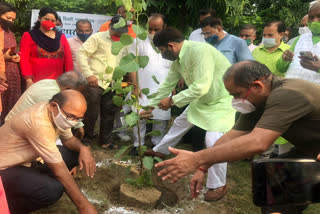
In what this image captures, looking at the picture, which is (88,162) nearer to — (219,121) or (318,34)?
(219,121)

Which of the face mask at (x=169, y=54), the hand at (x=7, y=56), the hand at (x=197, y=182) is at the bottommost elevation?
the hand at (x=197, y=182)

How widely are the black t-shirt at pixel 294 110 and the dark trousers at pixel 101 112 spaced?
103 inches

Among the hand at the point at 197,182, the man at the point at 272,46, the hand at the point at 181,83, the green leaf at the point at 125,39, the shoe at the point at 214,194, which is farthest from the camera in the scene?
the hand at the point at 181,83

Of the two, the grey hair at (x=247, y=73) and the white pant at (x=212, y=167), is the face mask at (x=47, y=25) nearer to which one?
the white pant at (x=212, y=167)

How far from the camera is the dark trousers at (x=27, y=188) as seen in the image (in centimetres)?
221

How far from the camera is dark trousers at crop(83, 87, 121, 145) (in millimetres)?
3947

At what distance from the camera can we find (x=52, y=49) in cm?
380

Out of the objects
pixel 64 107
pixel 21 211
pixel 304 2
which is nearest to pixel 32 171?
pixel 21 211

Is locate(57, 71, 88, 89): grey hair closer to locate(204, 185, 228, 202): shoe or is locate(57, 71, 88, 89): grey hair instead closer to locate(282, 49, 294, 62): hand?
locate(204, 185, 228, 202): shoe

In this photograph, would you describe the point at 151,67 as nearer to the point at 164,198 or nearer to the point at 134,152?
the point at 134,152

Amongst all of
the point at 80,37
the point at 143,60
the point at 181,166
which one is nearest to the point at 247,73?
the point at 181,166

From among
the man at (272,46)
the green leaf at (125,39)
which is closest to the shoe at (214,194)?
the green leaf at (125,39)

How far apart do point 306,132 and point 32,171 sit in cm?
203

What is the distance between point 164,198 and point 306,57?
78.9 inches
